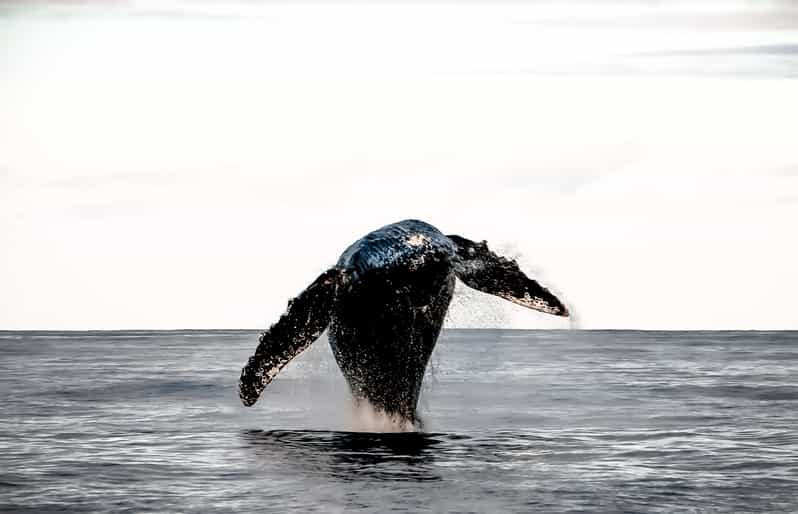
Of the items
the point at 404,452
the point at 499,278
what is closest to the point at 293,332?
the point at 404,452

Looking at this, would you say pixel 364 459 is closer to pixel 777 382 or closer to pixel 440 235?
pixel 440 235

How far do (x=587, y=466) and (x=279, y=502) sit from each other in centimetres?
426

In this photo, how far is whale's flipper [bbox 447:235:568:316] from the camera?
15148 mm

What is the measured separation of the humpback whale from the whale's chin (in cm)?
61

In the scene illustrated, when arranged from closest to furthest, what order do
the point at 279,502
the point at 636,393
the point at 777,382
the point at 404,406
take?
1. the point at 279,502
2. the point at 404,406
3. the point at 636,393
4. the point at 777,382

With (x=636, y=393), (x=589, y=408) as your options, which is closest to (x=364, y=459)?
(x=589, y=408)

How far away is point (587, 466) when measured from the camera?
1389 cm

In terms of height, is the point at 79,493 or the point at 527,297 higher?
the point at 527,297

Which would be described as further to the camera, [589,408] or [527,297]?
[589,408]

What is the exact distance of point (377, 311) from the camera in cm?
1400

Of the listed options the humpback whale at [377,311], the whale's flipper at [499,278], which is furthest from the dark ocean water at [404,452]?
the whale's flipper at [499,278]

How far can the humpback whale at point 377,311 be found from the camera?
45.3 feet

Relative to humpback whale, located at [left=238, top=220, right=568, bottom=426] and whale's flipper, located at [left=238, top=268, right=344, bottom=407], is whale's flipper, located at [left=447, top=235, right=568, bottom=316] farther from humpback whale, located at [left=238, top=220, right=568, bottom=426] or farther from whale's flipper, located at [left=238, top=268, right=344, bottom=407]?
whale's flipper, located at [left=238, top=268, right=344, bottom=407]

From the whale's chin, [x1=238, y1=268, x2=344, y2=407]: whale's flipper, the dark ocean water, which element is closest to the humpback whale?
[x1=238, y1=268, x2=344, y2=407]: whale's flipper
